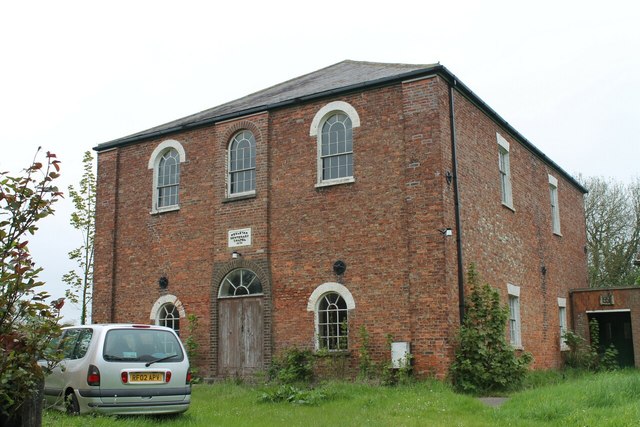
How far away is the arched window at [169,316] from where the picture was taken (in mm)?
18984

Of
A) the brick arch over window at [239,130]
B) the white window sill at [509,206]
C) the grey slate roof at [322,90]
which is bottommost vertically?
the white window sill at [509,206]

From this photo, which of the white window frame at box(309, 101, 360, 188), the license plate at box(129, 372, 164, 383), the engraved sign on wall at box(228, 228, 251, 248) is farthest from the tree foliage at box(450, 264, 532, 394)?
the license plate at box(129, 372, 164, 383)

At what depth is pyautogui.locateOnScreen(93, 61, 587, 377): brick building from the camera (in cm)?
1548

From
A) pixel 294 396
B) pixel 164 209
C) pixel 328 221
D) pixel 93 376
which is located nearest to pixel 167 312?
pixel 164 209

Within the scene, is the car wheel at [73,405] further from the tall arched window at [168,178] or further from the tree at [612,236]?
the tree at [612,236]

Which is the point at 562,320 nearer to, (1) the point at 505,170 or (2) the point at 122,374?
(1) the point at 505,170

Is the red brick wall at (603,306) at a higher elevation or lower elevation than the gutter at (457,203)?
lower

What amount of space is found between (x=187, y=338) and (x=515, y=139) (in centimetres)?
1122

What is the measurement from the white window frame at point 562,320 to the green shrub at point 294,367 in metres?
9.86

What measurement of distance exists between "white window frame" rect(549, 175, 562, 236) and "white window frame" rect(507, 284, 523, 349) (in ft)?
18.2

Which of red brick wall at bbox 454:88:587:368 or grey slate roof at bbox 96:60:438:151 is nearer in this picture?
grey slate roof at bbox 96:60:438:151

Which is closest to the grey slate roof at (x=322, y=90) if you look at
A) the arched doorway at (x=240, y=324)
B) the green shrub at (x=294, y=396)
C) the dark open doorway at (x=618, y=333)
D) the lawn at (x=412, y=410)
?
the arched doorway at (x=240, y=324)

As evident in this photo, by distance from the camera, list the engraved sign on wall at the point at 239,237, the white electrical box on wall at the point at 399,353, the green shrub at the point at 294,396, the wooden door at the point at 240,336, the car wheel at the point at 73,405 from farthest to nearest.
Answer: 1. the engraved sign on wall at the point at 239,237
2. the wooden door at the point at 240,336
3. the white electrical box on wall at the point at 399,353
4. the green shrub at the point at 294,396
5. the car wheel at the point at 73,405

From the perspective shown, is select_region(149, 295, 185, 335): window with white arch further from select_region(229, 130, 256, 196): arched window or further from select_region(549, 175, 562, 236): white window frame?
select_region(549, 175, 562, 236): white window frame
